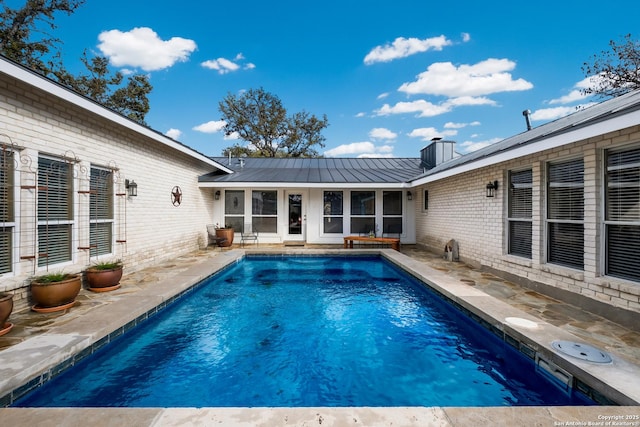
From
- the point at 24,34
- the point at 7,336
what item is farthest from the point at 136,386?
the point at 24,34

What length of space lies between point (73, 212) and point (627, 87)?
2061 cm

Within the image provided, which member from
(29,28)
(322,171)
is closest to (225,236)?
(322,171)

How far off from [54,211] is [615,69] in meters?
20.6

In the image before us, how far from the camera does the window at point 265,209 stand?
10.8 m

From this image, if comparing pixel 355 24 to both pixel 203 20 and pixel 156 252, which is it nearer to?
pixel 203 20

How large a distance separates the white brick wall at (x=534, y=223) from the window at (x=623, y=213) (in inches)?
3.6

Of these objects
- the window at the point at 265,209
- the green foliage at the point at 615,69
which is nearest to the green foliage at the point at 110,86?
the window at the point at 265,209

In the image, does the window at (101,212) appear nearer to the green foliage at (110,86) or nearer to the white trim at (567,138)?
the white trim at (567,138)

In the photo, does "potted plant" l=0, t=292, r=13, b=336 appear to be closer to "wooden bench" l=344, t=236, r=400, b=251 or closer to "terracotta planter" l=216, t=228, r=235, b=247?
"terracotta planter" l=216, t=228, r=235, b=247

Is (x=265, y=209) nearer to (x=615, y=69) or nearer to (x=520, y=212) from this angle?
(x=520, y=212)

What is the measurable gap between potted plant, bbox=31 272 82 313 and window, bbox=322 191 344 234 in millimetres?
7699

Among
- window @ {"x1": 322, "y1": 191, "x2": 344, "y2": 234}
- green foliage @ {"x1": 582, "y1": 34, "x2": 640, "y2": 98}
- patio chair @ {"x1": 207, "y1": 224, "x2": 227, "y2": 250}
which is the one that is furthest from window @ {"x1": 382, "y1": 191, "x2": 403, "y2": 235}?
green foliage @ {"x1": 582, "y1": 34, "x2": 640, "y2": 98}

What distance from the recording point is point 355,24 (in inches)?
555

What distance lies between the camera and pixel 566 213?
4387mm
